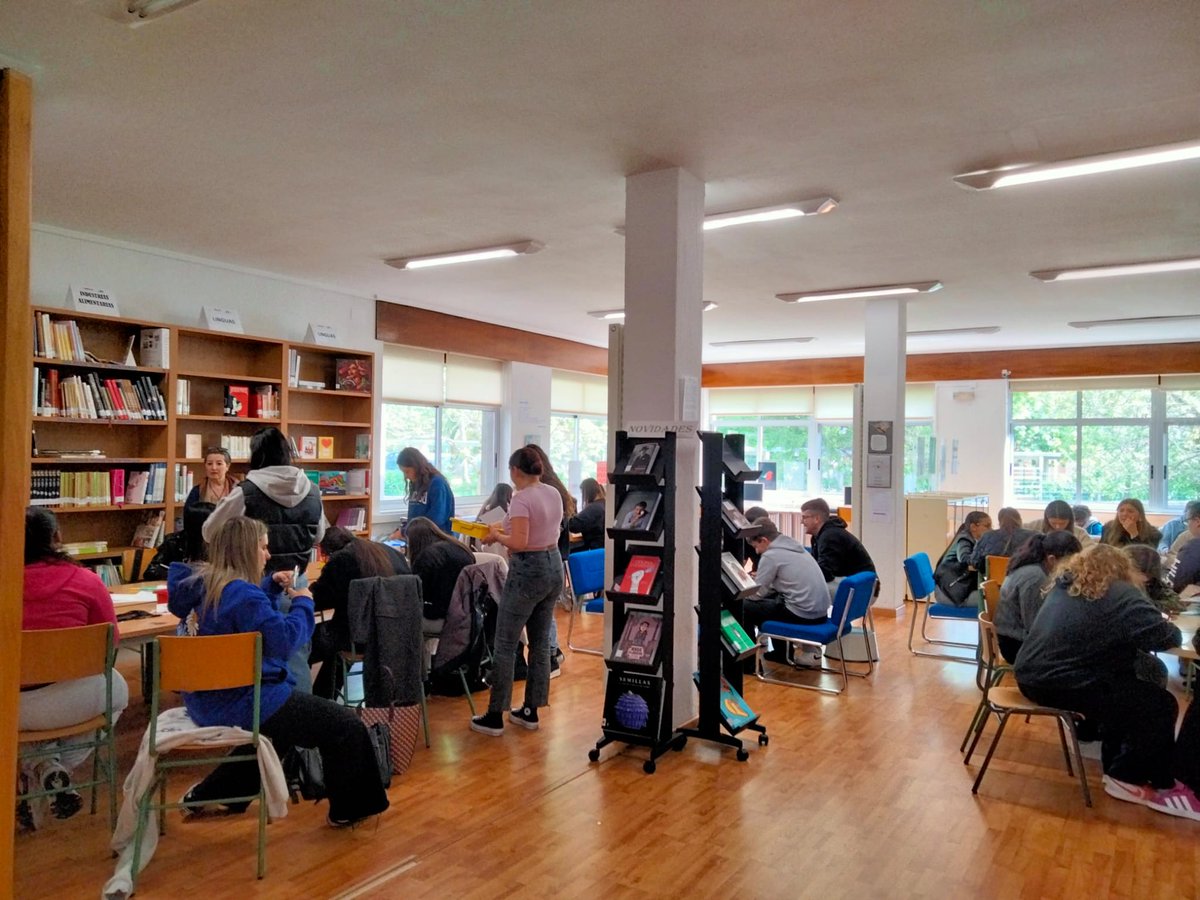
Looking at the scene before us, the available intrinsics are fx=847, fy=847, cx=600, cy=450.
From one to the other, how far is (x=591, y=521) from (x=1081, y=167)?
438 centimetres

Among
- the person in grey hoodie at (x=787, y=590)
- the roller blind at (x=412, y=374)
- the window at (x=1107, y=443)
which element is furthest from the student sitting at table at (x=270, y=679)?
the window at (x=1107, y=443)

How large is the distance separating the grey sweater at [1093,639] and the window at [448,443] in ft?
19.7

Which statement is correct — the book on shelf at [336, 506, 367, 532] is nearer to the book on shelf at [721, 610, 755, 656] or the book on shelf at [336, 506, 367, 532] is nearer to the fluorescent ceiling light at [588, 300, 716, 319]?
the fluorescent ceiling light at [588, 300, 716, 319]

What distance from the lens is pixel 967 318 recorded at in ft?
29.1

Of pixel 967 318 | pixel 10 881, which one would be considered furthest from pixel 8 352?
pixel 967 318

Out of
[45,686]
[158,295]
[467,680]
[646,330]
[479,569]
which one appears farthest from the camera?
[158,295]

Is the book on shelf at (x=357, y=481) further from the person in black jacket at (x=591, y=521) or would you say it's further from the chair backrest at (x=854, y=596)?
the chair backrest at (x=854, y=596)

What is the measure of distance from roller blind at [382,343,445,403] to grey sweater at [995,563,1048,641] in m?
6.02

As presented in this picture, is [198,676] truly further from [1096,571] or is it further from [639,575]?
[1096,571]

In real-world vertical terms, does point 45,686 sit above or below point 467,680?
above

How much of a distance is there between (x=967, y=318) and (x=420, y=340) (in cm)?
569

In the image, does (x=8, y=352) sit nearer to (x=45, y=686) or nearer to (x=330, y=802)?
(x=45, y=686)

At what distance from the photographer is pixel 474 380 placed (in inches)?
374

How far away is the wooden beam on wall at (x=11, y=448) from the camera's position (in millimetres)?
2717
